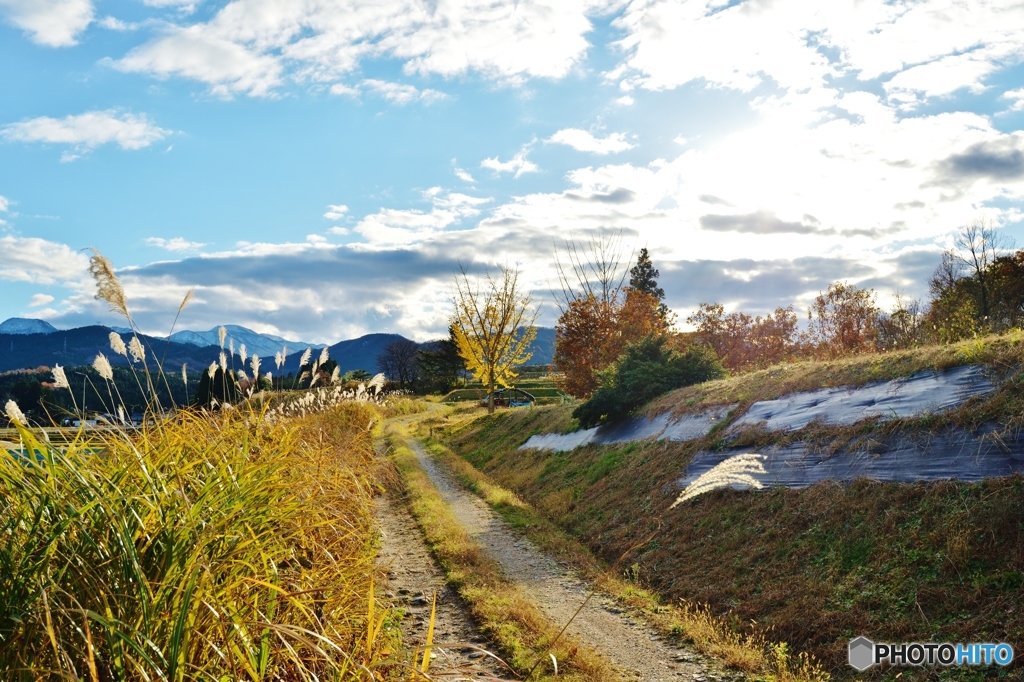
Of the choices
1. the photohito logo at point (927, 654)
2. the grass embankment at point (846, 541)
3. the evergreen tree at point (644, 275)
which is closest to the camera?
the photohito logo at point (927, 654)

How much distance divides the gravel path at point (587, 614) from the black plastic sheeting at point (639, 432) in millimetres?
4110

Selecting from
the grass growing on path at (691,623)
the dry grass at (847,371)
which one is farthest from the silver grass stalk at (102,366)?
the dry grass at (847,371)

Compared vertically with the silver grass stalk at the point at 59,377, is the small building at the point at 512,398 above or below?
below

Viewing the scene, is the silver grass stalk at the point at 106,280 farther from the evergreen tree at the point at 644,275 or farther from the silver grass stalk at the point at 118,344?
the evergreen tree at the point at 644,275

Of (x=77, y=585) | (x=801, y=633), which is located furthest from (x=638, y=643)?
(x=77, y=585)

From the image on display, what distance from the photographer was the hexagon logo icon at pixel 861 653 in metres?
5.76

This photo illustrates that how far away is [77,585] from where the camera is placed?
10.3 feet

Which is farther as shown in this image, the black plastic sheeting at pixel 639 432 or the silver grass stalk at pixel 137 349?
the black plastic sheeting at pixel 639 432

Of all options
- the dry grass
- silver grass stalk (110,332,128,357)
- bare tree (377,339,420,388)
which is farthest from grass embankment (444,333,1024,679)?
bare tree (377,339,420,388)

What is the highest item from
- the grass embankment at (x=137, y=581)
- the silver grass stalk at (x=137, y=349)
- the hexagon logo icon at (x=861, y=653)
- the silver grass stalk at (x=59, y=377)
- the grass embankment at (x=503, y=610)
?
the silver grass stalk at (x=137, y=349)

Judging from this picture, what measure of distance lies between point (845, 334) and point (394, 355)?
6592 cm

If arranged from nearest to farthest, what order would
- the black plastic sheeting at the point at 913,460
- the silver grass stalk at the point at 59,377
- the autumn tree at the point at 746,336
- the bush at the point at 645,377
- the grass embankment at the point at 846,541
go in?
the silver grass stalk at the point at 59,377
the grass embankment at the point at 846,541
the black plastic sheeting at the point at 913,460
the bush at the point at 645,377
the autumn tree at the point at 746,336

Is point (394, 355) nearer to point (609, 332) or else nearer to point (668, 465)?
point (609, 332)

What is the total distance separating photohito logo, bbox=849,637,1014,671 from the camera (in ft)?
17.4
